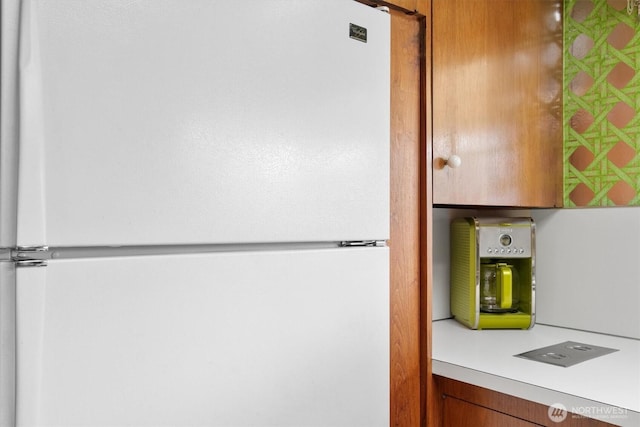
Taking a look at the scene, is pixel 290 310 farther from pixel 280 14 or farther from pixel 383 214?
pixel 280 14

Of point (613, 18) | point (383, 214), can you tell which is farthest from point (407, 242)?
point (613, 18)

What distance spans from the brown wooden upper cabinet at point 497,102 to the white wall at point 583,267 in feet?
0.46

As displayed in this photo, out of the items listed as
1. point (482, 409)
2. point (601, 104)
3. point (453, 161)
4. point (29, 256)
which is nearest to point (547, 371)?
point (482, 409)

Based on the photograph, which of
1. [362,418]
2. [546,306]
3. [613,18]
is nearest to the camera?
[362,418]

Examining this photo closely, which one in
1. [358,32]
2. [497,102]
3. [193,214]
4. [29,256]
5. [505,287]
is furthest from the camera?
[505,287]

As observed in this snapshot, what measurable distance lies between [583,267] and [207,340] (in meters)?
1.49

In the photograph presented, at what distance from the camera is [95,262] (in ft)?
2.39

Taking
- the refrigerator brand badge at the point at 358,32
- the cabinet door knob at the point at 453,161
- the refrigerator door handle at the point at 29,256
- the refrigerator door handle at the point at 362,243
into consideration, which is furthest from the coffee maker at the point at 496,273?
the refrigerator door handle at the point at 29,256

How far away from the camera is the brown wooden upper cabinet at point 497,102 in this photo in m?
1.40

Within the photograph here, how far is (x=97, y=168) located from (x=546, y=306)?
1722mm

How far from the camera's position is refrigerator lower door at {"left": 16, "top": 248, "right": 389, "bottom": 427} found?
0.69 meters

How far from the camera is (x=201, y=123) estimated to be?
0.84 m

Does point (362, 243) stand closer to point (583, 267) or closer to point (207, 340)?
point (207, 340)

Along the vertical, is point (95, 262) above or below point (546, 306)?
above
